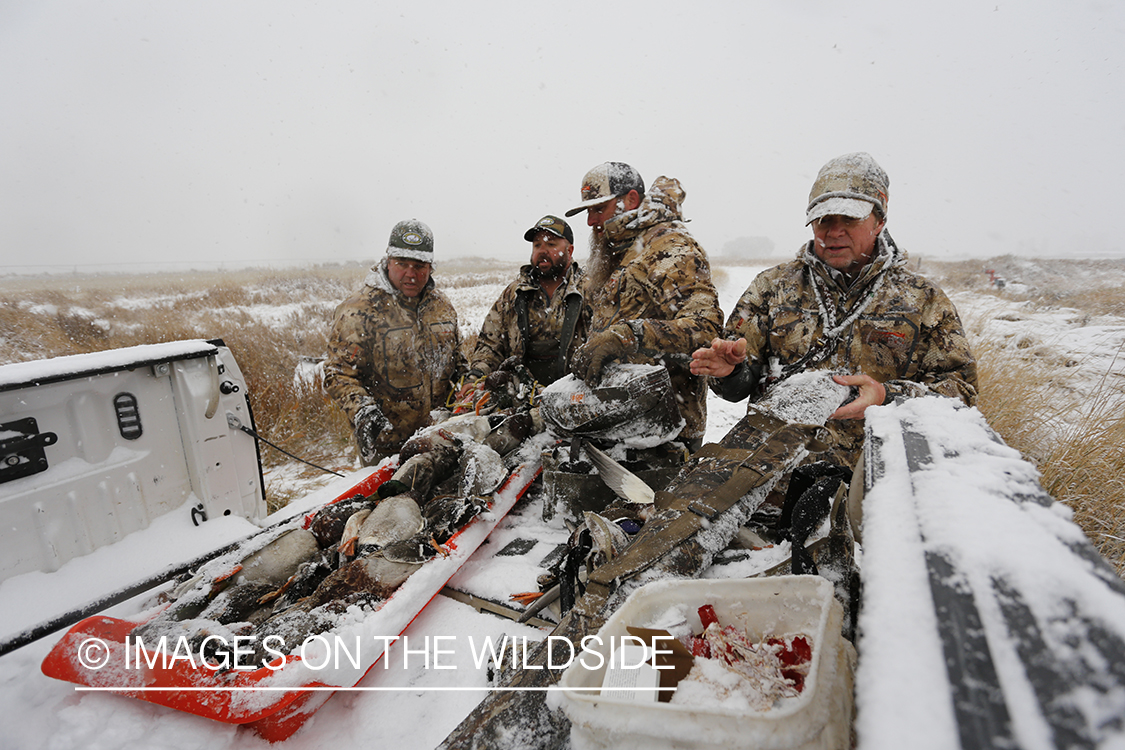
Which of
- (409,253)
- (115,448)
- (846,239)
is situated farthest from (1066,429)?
(115,448)

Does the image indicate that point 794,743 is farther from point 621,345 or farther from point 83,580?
point 83,580

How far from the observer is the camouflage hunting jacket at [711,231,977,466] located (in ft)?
7.91

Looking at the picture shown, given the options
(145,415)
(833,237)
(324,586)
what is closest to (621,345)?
(833,237)

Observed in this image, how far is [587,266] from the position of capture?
4.00 m

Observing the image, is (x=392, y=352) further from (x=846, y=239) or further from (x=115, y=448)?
(x=846, y=239)

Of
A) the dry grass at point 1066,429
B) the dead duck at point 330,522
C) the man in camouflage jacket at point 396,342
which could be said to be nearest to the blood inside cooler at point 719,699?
the dead duck at point 330,522

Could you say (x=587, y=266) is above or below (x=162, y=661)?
above

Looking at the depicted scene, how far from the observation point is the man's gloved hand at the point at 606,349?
2719mm

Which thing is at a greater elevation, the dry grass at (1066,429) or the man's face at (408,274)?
the man's face at (408,274)

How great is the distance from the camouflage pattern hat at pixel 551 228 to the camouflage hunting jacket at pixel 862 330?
6.70 feet

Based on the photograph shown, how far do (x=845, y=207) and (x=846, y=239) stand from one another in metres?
0.22

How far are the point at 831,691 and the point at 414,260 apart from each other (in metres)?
4.06

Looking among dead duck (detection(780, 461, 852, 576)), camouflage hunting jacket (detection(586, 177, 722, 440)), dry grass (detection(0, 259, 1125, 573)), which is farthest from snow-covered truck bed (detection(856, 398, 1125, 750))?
dry grass (detection(0, 259, 1125, 573))

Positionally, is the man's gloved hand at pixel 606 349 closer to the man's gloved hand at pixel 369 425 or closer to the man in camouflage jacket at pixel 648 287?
the man in camouflage jacket at pixel 648 287
